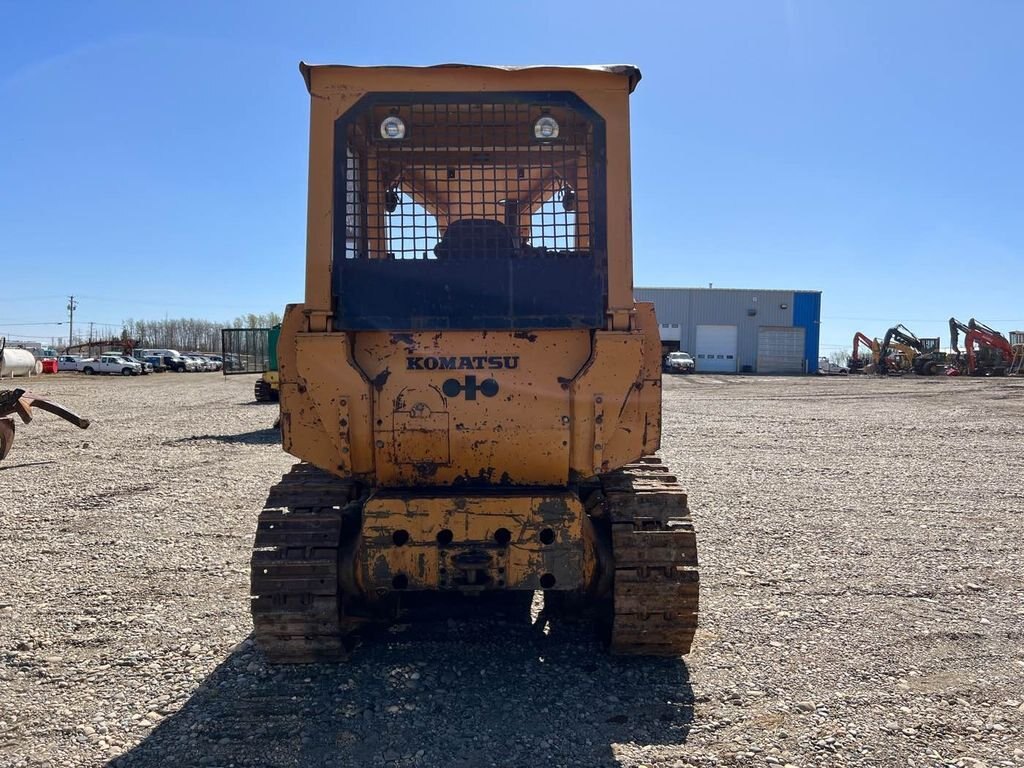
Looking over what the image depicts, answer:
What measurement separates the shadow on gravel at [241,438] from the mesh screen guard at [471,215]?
1083 cm

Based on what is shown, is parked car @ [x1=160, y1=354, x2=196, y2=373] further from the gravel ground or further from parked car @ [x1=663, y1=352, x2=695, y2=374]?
the gravel ground

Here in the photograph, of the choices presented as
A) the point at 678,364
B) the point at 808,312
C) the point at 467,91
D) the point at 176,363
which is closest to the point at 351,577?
the point at 467,91

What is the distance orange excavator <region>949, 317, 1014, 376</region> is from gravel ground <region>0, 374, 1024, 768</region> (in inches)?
1756

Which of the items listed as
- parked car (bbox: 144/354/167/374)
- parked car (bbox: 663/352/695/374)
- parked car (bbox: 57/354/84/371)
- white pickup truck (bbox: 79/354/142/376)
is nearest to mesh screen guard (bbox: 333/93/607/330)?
parked car (bbox: 663/352/695/374)

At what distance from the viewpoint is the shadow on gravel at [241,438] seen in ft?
46.2

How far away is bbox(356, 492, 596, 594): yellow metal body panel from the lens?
367cm

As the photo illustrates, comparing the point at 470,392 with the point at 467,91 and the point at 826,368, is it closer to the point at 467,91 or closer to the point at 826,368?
the point at 467,91

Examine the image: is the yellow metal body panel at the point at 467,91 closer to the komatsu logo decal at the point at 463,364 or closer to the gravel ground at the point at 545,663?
the komatsu logo decal at the point at 463,364

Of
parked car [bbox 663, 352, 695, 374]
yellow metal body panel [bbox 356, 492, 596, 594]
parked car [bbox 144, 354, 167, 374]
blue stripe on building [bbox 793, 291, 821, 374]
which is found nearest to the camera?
yellow metal body panel [bbox 356, 492, 596, 594]

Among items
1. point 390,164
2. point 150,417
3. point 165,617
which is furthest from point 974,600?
point 150,417

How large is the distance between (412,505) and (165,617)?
2.31m

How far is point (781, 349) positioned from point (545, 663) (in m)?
56.3

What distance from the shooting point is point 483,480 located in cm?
392

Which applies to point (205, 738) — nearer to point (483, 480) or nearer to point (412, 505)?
point (412, 505)
